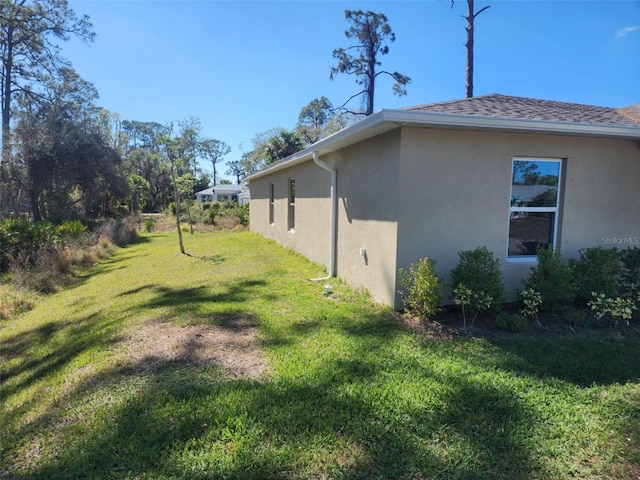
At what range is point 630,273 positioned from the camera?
5398 mm

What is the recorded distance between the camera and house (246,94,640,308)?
16.3 ft

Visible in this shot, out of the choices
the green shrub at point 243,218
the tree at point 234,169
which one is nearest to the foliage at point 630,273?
the green shrub at point 243,218

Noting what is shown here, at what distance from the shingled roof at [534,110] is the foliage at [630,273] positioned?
1935 mm

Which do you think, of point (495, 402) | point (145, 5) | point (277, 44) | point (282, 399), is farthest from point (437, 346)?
point (277, 44)

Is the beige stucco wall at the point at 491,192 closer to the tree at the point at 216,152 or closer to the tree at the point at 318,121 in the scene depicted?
the tree at the point at 318,121

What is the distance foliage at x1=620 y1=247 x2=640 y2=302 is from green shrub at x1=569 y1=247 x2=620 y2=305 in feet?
0.75

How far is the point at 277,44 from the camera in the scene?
11.6 meters

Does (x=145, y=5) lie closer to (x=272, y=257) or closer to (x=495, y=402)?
(x=272, y=257)

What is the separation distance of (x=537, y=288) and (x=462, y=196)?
1634 mm

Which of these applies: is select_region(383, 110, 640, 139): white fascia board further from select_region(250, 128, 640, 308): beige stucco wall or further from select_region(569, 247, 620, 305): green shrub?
select_region(569, 247, 620, 305): green shrub

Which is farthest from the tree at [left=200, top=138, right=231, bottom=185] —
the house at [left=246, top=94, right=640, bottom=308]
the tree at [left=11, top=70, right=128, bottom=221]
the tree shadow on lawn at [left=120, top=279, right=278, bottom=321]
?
the house at [left=246, top=94, right=640, bottom=308]

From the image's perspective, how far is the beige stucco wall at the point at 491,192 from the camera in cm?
501

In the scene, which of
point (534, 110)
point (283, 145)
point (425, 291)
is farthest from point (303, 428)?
point (283, 145)

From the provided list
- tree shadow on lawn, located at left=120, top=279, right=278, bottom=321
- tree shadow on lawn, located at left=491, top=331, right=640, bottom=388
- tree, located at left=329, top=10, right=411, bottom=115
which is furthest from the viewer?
tree, located at left=329, top=10, right=411, bottom=115
